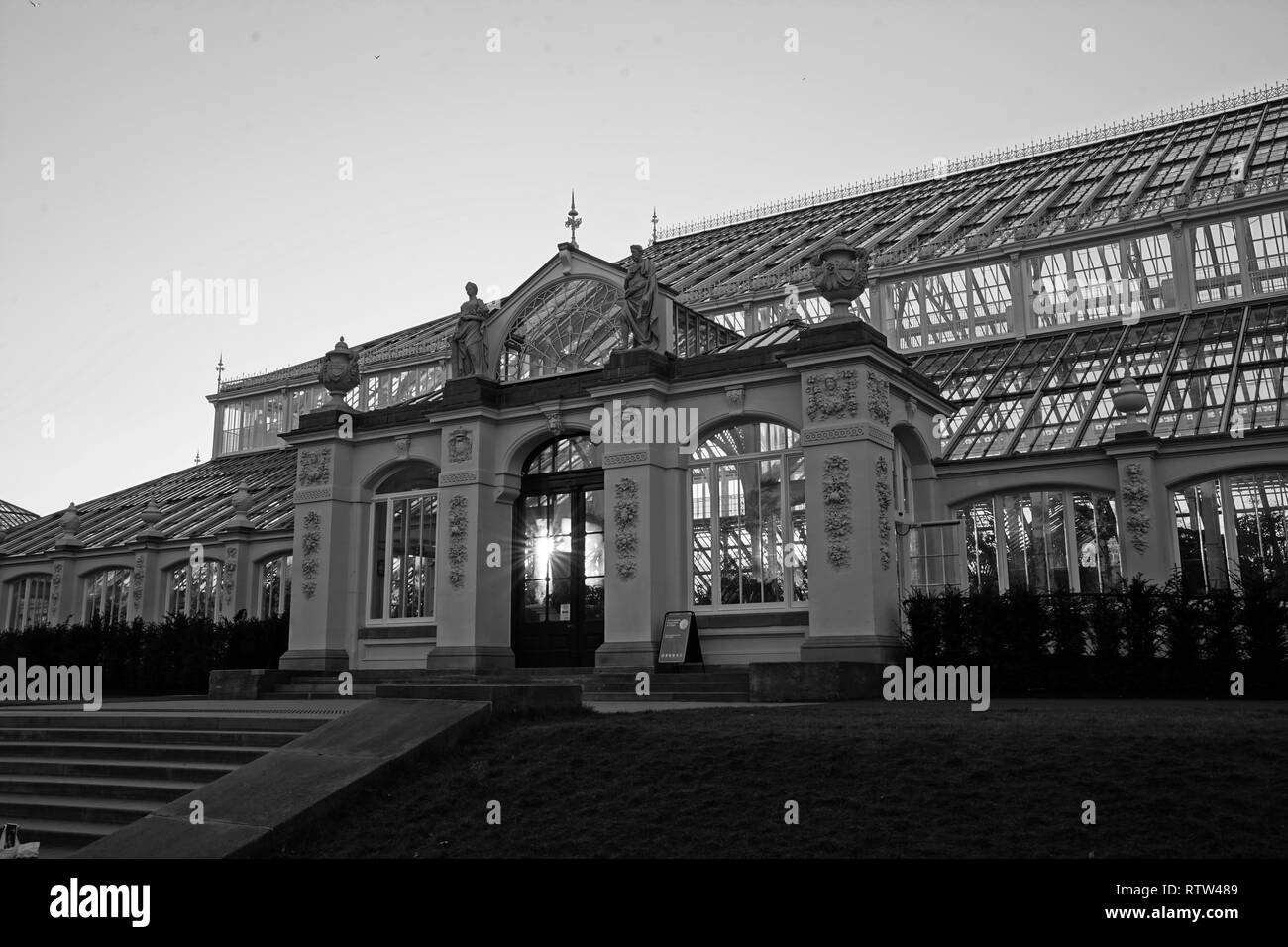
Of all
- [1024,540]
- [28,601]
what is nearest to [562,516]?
[1024,540]

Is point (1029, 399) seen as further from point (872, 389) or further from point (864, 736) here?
point (864, 736)

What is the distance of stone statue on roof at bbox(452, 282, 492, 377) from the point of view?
21062 mm

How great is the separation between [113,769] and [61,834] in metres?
1.86

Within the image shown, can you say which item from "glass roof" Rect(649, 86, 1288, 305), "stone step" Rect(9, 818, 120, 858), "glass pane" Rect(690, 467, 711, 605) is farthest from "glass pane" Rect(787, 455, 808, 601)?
"glass roof" Rect(649, 86, 1288, 305)

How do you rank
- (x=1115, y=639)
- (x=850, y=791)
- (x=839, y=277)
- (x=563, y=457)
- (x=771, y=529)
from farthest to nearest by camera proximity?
(x=563, y=457) < (x=771, y=529) < (x=839, y=277) < (x=1115, y=639) < (x=850, y=791)

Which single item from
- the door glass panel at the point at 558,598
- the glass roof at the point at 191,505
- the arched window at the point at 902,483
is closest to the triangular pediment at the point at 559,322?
the door glass panel at the point at 558,598

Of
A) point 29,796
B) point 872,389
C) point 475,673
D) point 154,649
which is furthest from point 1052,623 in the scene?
point 154,649

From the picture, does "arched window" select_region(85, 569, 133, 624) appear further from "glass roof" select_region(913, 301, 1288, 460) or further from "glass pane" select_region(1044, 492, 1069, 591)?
"glass pane" select_region(1044, 492, 1069, 591)

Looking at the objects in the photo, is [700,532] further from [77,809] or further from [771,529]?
[77,809]

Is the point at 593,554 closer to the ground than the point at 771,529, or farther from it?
closer to the ground

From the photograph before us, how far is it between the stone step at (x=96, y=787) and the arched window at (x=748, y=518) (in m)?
9.39

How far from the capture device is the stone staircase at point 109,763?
10555 millimetres

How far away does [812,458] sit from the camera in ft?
55.9

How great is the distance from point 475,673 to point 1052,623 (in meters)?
9.49
